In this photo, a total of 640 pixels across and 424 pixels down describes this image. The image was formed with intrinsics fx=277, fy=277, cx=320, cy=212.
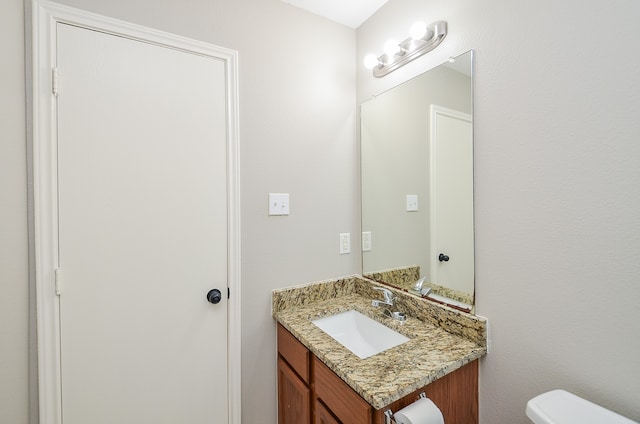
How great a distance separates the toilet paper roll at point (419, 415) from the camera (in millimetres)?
839

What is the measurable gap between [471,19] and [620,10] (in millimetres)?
A: 482

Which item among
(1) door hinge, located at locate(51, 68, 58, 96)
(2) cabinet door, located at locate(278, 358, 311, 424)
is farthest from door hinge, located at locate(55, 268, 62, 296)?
(2) cabinet door, located at locate(278, 358, 311, 424)

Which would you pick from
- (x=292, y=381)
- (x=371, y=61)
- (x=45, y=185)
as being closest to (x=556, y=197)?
(x=371, y=61)

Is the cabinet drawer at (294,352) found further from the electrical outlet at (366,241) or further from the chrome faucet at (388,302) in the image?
the electrical outlet at (366,241)

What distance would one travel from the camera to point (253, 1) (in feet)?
4.75

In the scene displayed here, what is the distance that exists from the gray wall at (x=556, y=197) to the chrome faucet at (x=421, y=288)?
0.26m

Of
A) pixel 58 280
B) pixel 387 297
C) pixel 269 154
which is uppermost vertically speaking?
pixel 269 154

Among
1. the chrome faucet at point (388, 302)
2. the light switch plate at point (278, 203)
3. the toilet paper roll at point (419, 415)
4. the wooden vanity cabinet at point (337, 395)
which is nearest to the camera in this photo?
the toilet paper roll at point (419, 415)

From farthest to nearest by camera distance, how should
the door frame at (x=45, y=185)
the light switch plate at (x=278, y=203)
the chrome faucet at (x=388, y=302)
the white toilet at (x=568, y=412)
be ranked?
the light switch plate at (x=278, y=203) → the chrome faucet at (x=388, y=302) → the door frame at (x=45, y=185) → the white toilet at (x=568, y=412)

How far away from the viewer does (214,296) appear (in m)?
1.34

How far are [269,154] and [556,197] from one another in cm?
124

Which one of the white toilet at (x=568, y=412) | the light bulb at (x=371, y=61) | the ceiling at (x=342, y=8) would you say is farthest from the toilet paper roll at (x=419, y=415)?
the ceiling at (x=342, y=8)

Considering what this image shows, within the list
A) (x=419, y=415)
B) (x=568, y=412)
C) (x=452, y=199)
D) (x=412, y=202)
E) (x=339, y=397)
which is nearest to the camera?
(x=568, y=412)

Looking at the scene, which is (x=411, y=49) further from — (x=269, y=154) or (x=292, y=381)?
(x=292, y=381)
